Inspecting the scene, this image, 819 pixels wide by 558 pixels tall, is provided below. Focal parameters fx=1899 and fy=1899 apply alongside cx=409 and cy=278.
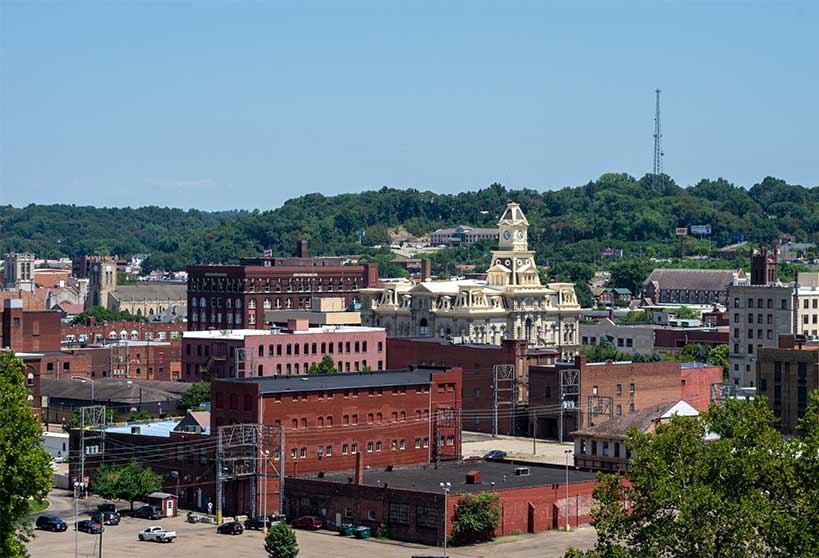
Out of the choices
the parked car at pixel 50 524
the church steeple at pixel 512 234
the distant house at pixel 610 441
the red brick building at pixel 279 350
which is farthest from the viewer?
the church steeple at pixel 512 234

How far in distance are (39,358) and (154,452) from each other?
115ft

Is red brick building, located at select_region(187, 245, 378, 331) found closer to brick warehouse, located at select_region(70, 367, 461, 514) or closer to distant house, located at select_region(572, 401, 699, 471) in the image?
brick warehouse, located at select_region(70, 367, 461, 514)

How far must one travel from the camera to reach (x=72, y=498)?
355 feet

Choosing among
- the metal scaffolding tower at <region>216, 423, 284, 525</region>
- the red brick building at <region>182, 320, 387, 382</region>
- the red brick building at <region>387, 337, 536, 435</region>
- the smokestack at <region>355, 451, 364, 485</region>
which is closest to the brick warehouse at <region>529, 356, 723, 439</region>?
the red brick building at <region>387, 337, 536, 435</region>

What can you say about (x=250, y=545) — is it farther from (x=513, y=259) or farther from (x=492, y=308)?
(x=513, y=259)

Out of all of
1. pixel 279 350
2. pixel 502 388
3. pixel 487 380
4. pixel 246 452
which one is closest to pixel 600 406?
pixel 502 388

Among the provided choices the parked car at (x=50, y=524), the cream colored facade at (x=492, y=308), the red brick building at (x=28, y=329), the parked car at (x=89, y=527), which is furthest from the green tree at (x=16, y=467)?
the cream colored facade at (x=492, y=308)

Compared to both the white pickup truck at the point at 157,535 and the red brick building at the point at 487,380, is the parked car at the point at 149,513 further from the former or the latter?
the red brick building at the point at 487,380

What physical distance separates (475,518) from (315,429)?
52.5ft

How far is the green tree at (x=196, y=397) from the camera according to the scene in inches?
5354

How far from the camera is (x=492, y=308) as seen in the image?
168000mm

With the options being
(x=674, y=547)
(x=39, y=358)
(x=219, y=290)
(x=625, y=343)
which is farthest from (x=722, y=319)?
(x=674, y=547)

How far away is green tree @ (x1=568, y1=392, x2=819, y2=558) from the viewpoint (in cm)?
5975

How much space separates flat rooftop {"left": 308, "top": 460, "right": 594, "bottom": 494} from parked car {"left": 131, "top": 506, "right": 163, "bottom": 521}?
8.30 meters
